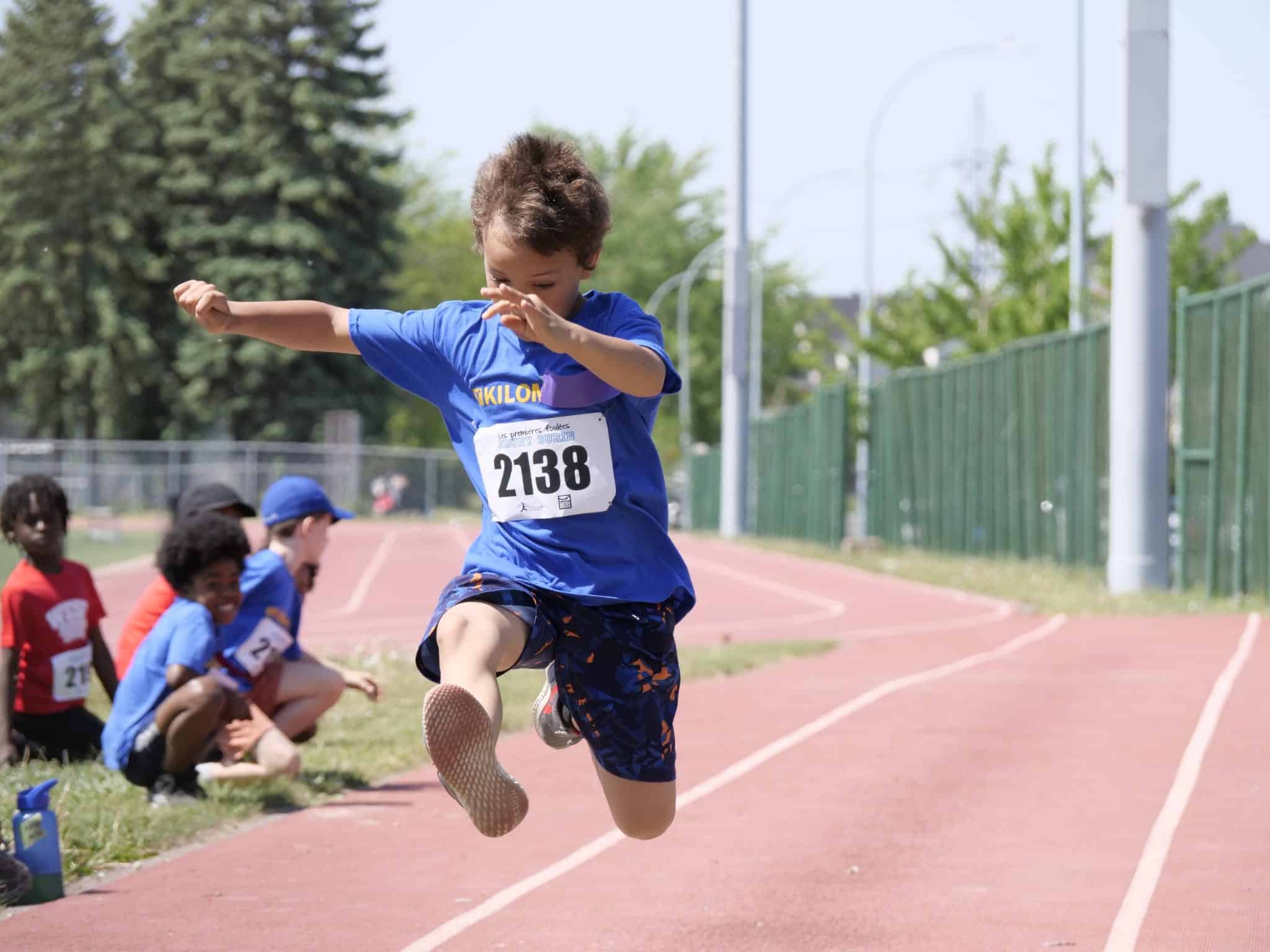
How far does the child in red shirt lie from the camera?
761 cm

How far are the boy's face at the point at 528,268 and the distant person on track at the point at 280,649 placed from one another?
362 centimetres

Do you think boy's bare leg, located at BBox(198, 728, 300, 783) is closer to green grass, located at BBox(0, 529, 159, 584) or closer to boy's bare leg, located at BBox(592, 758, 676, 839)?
boy's bare leg, located at BBox(592, 758, 676, 839)

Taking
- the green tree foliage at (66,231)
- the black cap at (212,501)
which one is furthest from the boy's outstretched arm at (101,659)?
the green tree foliage at (66,231)

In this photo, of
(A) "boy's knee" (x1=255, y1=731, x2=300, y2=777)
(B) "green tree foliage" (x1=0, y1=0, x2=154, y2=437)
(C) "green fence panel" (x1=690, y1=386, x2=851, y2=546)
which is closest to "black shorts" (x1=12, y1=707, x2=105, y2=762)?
(A) "boy's knee" (x1=255, y1=731, x2=300, y2=777)

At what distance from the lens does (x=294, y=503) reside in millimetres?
8133

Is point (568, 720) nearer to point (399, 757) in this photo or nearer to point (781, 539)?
point (399, 757)

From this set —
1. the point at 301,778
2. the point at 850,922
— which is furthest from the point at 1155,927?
the point at 301,778

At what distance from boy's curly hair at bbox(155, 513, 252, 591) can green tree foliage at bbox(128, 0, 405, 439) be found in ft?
149

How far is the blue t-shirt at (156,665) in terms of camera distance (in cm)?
713

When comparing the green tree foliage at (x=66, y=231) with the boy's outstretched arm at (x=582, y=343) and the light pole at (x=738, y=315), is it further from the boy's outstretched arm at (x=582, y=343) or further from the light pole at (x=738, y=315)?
the boy's outstretched arm at (x=582, y=343)

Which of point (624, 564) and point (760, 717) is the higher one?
point (624, 564)

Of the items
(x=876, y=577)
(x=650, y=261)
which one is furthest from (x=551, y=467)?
(x=650, y=261)

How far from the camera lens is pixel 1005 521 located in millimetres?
26016

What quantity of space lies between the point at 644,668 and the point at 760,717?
19.8 ft
